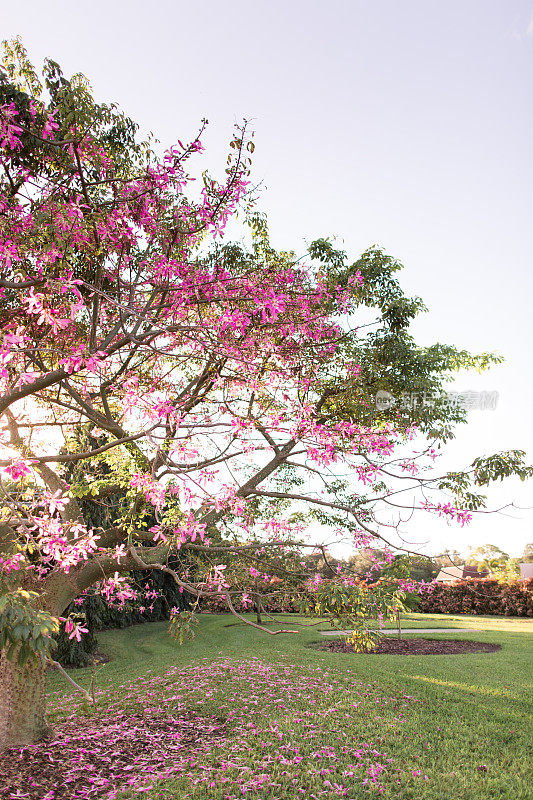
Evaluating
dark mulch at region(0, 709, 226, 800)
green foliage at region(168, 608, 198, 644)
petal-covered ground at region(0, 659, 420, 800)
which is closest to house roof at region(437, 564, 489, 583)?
petal-covered ground at region(0, 659, 420, 800)

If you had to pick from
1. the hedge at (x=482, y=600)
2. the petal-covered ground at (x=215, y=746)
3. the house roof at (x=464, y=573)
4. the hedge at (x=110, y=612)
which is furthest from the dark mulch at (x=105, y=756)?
the hedge at (x=482, y=600)

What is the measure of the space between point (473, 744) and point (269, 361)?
5191mm

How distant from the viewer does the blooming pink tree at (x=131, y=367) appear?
4.52 m

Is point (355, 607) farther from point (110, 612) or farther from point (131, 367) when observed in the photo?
point (110, 612)

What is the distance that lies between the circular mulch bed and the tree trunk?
801 centimetres

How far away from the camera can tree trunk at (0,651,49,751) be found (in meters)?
5.96

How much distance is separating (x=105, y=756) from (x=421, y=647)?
33.1 ft

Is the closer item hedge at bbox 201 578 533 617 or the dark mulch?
the dark mulch

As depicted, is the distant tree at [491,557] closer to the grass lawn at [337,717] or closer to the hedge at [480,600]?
the grass lawn at [337,717]

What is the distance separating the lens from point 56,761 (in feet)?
18.1

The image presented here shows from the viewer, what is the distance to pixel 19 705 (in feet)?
19.8

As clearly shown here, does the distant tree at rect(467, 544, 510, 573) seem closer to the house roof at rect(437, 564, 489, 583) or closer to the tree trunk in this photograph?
the house roof at rect(437, 564, 489, 583)

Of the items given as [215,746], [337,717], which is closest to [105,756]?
[215,746]

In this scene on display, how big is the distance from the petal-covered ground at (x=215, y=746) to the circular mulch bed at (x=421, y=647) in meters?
4.45
